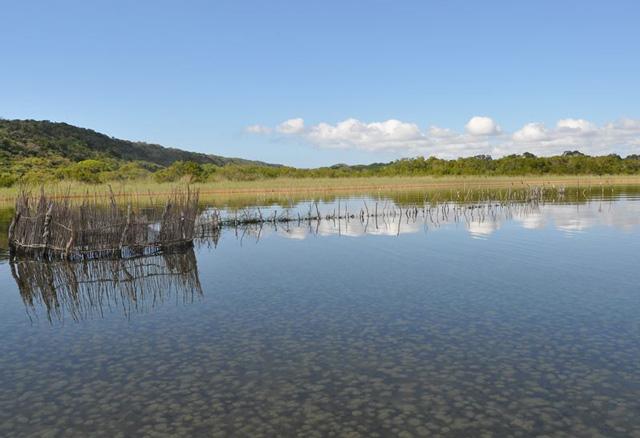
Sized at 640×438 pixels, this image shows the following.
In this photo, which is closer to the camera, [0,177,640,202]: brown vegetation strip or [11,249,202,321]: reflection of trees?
[11,249,202,321]: reflection of trees

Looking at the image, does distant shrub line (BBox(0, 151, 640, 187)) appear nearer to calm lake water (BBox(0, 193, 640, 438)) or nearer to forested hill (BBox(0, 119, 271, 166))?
forested hill (BBox(0, 119, 271, 166))

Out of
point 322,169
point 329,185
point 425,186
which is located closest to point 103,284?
point 329,185

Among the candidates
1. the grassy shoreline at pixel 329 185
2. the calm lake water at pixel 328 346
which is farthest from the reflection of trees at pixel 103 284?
the grassy shoreline at pixel 329 185

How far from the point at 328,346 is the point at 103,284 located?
25.1ft

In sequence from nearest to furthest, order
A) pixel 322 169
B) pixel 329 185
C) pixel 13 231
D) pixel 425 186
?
1. pixel 13 231
2. pixel 329 185
3. pixel 425 186
4. pixel 322 169

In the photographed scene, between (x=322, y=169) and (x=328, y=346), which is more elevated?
(x=322, y=169)

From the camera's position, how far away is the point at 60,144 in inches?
3981

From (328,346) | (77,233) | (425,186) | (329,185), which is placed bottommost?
(328,346)

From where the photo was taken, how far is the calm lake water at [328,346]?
18.9 feet

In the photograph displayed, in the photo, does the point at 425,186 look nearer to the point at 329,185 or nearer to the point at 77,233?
the point at 329,185

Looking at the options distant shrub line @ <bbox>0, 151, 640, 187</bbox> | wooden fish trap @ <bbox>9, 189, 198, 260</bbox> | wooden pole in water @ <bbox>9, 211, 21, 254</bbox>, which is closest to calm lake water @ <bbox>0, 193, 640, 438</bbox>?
wooden fish trap @ <bbox>9, 189, 198, 260</bbox>

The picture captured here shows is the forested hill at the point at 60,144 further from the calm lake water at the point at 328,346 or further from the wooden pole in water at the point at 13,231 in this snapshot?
the calm lake water at the point at 328,346

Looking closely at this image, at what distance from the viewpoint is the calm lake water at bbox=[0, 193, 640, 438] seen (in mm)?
5770

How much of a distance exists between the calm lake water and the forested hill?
7562cm
